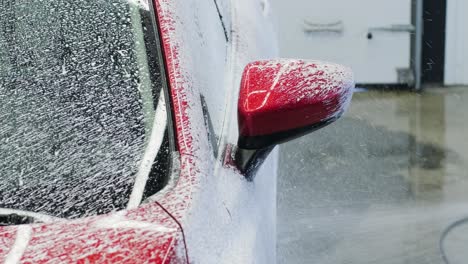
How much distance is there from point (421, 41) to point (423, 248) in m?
3.19

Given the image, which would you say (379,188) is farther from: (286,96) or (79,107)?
(79,107)

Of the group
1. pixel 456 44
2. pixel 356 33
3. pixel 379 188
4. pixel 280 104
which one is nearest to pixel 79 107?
pixel 280 104

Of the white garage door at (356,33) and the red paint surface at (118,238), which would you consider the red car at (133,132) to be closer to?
the red paint surface at (118,238)

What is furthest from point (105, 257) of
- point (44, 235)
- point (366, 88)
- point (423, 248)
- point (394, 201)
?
point (366, 88)

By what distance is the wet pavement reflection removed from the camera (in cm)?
316

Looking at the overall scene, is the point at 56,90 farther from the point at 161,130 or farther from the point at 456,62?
the point at 456,62

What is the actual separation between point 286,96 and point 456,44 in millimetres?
4997

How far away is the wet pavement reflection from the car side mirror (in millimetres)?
1636

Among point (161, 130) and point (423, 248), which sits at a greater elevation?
point (161, 130)

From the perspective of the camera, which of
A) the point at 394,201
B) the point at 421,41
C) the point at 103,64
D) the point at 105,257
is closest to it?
the point at 105,257

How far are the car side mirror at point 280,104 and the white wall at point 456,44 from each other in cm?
477

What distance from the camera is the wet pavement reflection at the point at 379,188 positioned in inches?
124

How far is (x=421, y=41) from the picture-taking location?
19.8 feet

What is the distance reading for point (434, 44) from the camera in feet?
20.1
